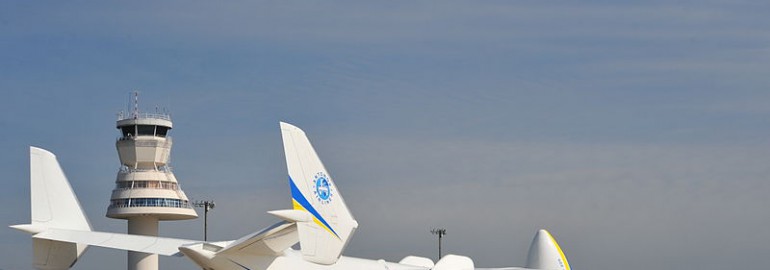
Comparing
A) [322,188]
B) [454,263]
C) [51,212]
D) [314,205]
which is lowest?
[454,263]

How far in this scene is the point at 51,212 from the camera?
3559 cm

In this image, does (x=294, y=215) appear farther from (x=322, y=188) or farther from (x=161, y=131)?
(x=161, y=131)

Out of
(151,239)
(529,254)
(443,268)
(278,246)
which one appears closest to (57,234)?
(151,239)

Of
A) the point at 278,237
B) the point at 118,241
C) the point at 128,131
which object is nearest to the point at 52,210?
the point at 118,241

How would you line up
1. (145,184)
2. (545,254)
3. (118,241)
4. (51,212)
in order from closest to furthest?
1. (118,241)
2. (51,212)
3. (545,254)
4. (145,184)

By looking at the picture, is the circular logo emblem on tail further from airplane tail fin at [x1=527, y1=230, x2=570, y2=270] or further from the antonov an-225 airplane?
airplane tail fin at [x1=527, y1=230, x2=570, y2=270]

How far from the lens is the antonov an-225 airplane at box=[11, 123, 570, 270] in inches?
1025

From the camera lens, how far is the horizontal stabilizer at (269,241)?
27766mm

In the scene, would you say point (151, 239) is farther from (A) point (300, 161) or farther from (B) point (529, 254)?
(B) point (529, 254)

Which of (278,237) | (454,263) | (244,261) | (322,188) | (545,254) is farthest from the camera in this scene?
(545,254)

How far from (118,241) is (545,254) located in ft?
48.3

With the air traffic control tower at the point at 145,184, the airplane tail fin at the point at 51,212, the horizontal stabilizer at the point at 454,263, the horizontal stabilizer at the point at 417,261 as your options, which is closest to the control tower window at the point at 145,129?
the air traffic control tower at the point at 145,184

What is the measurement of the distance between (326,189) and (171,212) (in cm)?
3133

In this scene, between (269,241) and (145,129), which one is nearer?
(269,241)
